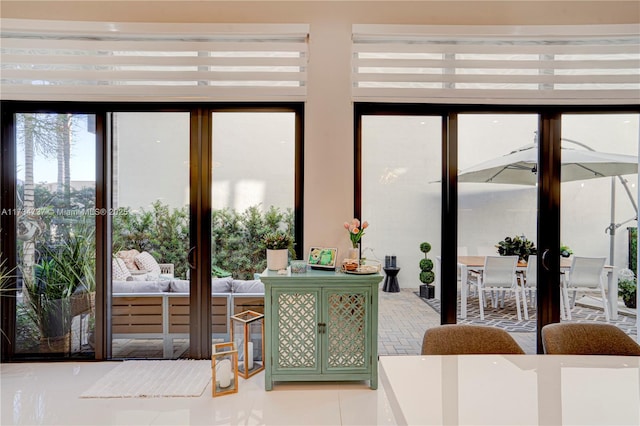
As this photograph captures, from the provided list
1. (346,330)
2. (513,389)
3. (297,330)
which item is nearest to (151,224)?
(297,330)

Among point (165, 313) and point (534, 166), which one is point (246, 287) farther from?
point (534, 166)

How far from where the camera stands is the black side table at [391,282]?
3.08 m

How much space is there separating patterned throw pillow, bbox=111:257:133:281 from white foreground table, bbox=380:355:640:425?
105 inches

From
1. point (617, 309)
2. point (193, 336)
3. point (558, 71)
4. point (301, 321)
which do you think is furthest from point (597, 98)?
point (193, 336)

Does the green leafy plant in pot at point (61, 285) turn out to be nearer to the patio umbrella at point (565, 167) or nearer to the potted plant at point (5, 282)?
the potted plant at point (5, 282)

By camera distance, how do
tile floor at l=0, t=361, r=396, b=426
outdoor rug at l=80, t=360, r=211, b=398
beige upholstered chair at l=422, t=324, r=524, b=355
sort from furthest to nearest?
outdoor rug at l=80, t=360, r=211, b=398 < tile floor at l=0, t=361, r=396, b=426 < beige upholstered chair at l=422, t=324, r=524, b=355

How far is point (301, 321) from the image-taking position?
253 centimetres

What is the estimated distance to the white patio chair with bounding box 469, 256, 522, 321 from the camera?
3049mm

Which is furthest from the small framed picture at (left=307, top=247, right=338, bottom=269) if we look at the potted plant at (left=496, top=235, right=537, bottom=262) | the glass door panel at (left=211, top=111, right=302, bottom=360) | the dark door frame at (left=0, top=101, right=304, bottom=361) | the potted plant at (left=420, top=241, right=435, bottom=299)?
the potted plant at (left=496, top=235, right=537, bottom=262)

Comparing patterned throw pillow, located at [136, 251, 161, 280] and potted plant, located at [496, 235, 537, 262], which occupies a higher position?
potted plant, located at [496, 235, 537, 262]

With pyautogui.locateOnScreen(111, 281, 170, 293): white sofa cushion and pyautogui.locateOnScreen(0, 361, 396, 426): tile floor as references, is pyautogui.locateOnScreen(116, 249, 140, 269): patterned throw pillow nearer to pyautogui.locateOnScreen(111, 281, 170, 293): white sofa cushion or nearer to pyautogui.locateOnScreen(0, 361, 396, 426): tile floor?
pyautogui.locateOnScreen(111, 281, 170, 293): white sofa cushion

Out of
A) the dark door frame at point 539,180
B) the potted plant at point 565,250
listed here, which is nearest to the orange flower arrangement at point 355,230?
the dark door frame at point 539,180

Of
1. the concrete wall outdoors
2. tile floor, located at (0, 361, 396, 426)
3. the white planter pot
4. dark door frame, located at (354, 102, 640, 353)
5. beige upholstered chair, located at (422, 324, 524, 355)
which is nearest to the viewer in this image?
beige upholstered chair, located at (422, 324, 524, 355)

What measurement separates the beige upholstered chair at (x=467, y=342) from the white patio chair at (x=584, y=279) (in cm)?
195
